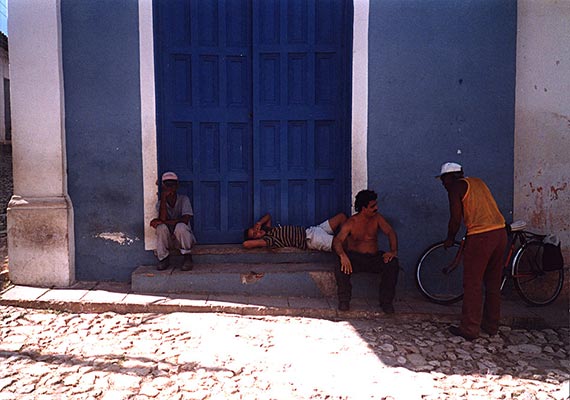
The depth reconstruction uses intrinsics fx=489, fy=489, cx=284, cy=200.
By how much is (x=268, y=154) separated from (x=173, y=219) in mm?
1369

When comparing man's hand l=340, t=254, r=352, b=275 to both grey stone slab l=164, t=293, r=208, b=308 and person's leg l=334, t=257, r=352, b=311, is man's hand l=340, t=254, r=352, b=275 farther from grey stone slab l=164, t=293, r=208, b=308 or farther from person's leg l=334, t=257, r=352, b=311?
grey stone slab l=164, t=293, r=208, b=308

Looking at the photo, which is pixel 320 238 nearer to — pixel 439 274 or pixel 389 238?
pixel 389 238

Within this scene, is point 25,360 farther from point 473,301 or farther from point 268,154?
point 473,301

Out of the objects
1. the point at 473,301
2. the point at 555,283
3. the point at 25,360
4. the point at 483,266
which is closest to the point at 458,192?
the point at 483,266

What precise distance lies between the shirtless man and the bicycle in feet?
2.17

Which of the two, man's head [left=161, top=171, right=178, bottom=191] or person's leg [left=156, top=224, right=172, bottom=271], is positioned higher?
man's head [left=161, top=171, right=178, bottom=191]

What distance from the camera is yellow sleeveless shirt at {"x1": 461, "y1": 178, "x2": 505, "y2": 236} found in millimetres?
4320

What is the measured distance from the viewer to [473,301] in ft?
14.2

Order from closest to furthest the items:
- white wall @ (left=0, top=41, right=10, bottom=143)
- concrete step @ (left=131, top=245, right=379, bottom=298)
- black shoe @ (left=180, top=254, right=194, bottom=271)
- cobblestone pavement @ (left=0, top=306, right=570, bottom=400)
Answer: cobblestone pavement @ (left=0, top=306, right=570, bottom=400) → concrete step @ (left=131, top=245, right=379, bottom=298) → black shoe @ (left=180, top=254, right=194, bottom=271) → white wall @ (left=0, top=41, right=10, bottom=143)

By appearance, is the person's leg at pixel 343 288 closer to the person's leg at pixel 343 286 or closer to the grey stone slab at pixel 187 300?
the person's leg at pixel 343 286

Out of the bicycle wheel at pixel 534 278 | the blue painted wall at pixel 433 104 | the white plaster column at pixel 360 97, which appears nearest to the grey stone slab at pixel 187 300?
the white plaster column at pixel 360 97

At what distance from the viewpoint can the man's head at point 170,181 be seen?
5.29 m

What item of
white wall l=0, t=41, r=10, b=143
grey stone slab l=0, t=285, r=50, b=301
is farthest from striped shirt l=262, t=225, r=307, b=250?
white wall l=0, t=41, r=10, b=143

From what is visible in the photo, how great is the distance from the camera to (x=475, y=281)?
4.34 metres
